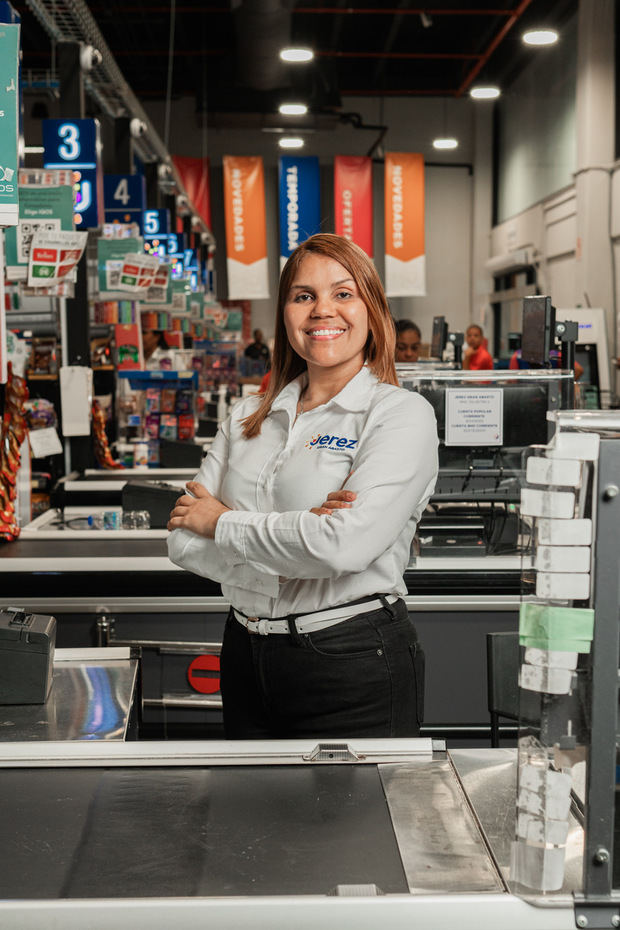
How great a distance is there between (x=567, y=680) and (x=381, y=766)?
572 mm

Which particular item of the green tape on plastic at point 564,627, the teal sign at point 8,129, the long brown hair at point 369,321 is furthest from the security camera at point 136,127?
the green tape on plastic at point 564,627

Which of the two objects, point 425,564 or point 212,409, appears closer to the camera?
point 425,564

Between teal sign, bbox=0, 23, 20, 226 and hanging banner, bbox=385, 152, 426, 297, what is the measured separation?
1487 centimetres

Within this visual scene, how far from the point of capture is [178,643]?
327 cm

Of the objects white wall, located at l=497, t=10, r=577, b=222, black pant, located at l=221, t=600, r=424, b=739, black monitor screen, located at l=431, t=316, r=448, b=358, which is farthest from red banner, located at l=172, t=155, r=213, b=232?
black pant, located at l=221, t=600, r=424, b=739

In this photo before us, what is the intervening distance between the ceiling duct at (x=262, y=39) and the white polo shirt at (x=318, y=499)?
9964mm

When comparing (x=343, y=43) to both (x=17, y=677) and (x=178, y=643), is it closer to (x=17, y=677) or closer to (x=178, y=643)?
(x=178, y=643)

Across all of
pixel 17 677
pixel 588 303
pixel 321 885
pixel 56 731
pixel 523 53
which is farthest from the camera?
pixel 523 53

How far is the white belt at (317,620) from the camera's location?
1.89 m

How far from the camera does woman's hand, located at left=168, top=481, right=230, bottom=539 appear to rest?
192 cm

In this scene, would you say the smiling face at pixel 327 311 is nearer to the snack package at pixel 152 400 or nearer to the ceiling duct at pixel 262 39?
the snack package at pixel 152 400

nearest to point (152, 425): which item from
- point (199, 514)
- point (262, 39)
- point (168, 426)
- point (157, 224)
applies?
point (168, 426)

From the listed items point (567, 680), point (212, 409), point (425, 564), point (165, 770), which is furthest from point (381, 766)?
point (212, 409)

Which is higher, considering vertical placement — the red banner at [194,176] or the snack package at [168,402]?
the red banner at [194,176]
